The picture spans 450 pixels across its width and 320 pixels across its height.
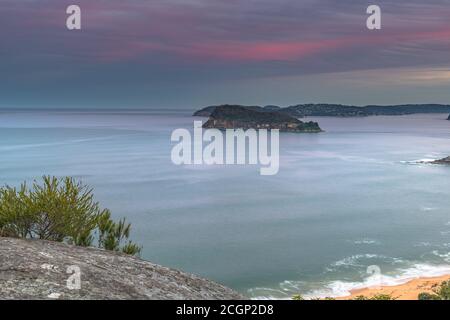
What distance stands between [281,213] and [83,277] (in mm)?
71024

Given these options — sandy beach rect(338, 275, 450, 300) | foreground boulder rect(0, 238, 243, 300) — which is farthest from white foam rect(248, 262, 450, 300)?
foreground boulder rect(0, 238, 243, 300)

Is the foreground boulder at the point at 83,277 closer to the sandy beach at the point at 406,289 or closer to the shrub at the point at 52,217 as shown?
the shrub at the point at 52,217

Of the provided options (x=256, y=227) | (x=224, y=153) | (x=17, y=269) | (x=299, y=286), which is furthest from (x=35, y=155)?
(x=17, y=269)

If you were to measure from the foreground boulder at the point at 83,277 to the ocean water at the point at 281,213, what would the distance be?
1312 inches

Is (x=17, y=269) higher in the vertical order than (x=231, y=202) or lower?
higher

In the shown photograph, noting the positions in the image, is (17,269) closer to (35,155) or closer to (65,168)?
(65,168)

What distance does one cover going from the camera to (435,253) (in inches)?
2238

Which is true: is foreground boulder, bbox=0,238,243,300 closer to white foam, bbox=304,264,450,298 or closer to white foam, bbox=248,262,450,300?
white foam, bbox=248,262,450,300

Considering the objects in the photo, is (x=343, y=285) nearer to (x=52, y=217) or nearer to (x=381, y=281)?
(x=381, y=281)

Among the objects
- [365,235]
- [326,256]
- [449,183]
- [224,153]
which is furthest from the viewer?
[224,153]

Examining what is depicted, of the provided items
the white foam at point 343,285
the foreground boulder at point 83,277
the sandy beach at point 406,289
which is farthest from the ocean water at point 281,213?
the foreground boulder at point 83,277

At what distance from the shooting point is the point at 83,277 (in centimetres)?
873

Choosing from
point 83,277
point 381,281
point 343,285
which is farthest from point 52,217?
point 381,281
